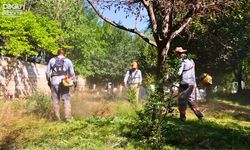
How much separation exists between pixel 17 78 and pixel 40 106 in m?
16.9

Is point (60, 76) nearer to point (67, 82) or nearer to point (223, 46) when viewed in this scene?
point (67, 82)

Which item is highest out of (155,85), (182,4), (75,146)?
(182,4)

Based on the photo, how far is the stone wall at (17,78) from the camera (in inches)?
1005

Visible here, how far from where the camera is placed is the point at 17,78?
27906 millimetres

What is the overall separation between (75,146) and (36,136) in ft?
3.73

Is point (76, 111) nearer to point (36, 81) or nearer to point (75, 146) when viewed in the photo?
point (75, 146)

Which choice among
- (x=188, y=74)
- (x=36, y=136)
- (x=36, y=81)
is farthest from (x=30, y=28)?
(x=36, y=136)

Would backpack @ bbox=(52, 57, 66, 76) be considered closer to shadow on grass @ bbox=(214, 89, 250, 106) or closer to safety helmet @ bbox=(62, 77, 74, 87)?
safety helmet @ bbox=(62, 77, 74, 87)

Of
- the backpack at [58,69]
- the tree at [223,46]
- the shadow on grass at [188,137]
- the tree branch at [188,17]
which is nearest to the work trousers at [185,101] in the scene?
the shadow on grass at [188,137]

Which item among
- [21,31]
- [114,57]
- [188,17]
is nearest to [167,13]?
[188,17]

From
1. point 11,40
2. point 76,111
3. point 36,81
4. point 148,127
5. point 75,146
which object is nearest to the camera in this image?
point 75,146

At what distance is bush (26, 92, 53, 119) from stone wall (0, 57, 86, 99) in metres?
11.4

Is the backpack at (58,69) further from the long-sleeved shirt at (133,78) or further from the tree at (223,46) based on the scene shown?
the tree at (223,46)

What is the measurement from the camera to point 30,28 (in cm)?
2548
